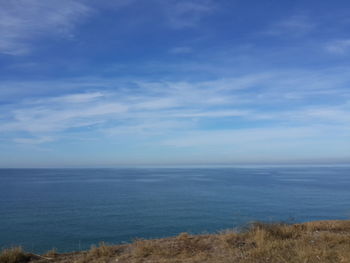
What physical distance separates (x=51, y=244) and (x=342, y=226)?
79.9 feet

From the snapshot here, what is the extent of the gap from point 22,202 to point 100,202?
1566 cm

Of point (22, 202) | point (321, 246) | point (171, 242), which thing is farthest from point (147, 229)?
point (22, 202)

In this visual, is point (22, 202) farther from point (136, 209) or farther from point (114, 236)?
point (114, 236)

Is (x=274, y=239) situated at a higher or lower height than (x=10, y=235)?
higher

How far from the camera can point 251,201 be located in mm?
52000

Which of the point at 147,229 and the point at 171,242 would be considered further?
the point at 147,229

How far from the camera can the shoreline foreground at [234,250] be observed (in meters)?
8.30

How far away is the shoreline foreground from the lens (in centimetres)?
830

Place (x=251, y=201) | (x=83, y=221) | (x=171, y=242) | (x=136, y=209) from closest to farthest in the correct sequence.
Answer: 1. (x=171, y=242)
2. (x=83, y=221)
3. (x=136, y=209)
4. (x=251, y=201)

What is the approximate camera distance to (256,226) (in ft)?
38.4

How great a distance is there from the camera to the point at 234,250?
937cm

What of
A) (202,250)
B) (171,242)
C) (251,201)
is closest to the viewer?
(202,250)

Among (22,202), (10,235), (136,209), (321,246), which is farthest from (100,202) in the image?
(321,246)

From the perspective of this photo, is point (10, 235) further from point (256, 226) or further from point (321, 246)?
point (321, 246)
